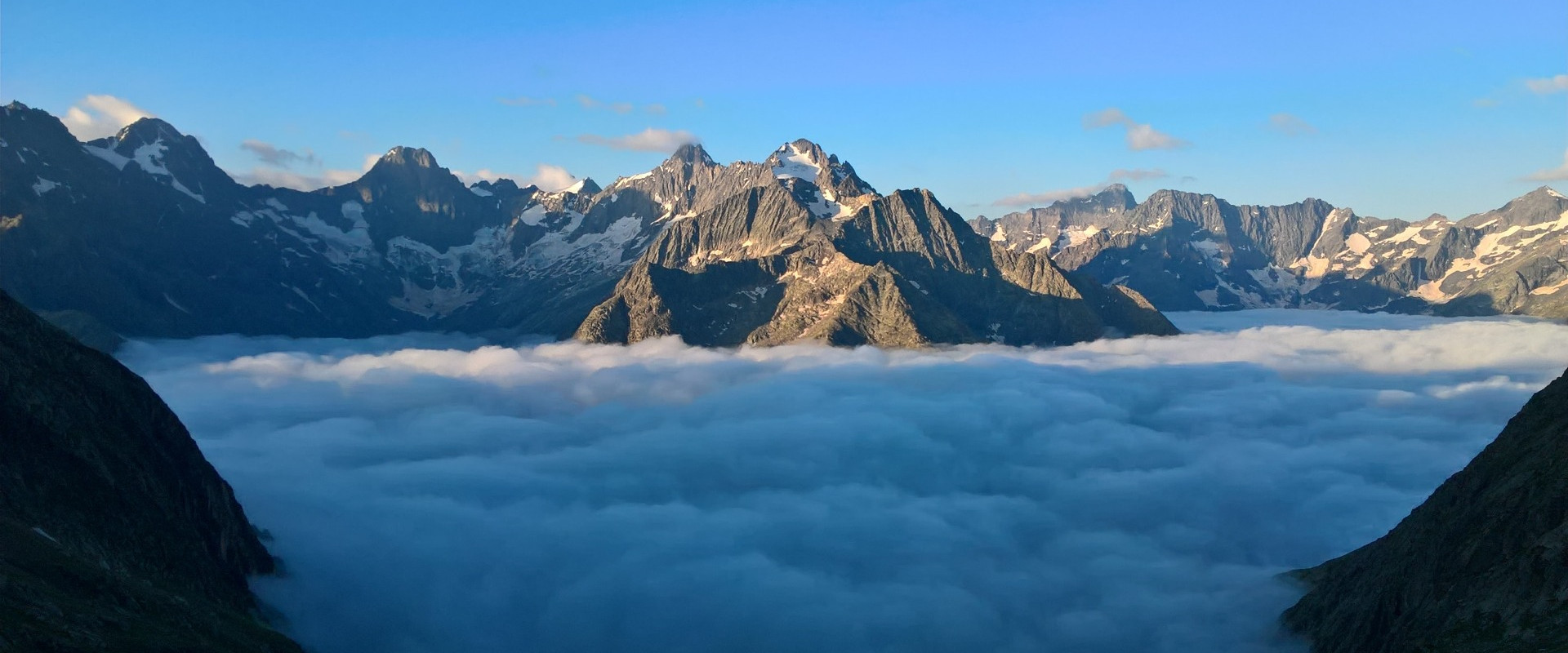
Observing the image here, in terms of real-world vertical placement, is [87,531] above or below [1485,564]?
above

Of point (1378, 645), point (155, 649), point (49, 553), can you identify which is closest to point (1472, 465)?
point (1378, 645)

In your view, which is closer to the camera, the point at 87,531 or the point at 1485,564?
the point at 1485,564

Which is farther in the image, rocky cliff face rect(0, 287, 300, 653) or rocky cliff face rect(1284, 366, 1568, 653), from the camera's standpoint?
rocky cliff face rect(1284, 366, 1568, 653)

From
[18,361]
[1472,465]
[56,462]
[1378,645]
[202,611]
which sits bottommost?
[1378,645]

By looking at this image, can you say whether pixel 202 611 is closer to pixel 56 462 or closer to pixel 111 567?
pixel 111 567
